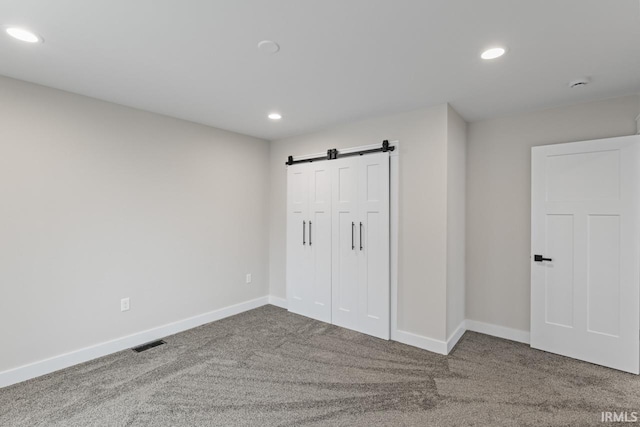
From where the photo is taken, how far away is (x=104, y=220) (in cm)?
300

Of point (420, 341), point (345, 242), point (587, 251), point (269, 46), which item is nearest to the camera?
point (269, 46)

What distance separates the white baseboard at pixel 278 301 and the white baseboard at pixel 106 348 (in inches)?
18.4

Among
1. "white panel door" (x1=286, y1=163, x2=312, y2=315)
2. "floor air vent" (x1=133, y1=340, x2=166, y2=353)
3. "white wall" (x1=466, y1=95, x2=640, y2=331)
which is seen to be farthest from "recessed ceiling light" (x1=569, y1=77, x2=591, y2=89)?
"floor air vent" (x1=133, y1=340, x2=166, y2=353)

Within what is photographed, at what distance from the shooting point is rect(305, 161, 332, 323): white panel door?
3.92 meters

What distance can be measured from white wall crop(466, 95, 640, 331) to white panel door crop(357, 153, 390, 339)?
1.06 m

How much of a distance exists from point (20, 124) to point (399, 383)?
147 inches

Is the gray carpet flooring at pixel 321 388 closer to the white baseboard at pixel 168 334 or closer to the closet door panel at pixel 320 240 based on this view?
the white baseboard at pixel 168 334

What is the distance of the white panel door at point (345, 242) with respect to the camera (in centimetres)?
366

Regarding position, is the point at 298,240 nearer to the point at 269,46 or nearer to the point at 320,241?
the point at 320,241

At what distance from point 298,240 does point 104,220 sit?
2.21m

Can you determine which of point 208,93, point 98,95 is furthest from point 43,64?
point 208,93

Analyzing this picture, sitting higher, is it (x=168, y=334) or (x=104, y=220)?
(x=104, y=220)

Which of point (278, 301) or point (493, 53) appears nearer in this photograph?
point (493, 53)

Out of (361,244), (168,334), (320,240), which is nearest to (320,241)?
(320,240)
